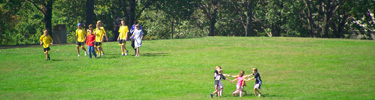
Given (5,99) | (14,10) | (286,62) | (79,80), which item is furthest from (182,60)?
(14,10)

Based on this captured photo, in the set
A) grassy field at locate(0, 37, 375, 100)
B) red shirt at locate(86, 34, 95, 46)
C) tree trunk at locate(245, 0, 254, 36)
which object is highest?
tree trunk at locate(245, 0, 254, 36)

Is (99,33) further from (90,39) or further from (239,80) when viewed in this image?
(239,80)

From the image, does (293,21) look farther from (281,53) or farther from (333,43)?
(281,53)

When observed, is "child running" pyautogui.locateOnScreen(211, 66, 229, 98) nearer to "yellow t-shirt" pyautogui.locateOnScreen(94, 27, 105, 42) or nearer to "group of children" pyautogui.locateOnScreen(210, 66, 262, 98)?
"group of children" pyautogui.locateOnScreen(210, 66, 262, 98)

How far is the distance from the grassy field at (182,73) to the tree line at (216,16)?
19246 millimetres

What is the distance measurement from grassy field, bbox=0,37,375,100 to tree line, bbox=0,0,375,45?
19.2 m

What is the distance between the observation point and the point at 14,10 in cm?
4272

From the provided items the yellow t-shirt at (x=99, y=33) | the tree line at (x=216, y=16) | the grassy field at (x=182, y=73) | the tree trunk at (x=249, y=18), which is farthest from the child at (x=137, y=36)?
the tree trunk at (x=249, y=18)

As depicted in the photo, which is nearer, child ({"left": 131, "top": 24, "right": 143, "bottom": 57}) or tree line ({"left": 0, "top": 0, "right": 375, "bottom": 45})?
child ({"left": 131, "top": 24, "right": 143, "bottom": 57})

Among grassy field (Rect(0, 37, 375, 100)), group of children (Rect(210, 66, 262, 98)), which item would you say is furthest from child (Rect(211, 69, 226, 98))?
grassy field (Rect(0, 37, 375, 100))

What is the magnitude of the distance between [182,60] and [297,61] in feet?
17.9

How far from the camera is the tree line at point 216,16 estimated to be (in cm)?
4953

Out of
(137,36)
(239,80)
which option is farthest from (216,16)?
(239,80)

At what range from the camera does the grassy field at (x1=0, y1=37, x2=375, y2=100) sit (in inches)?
638
